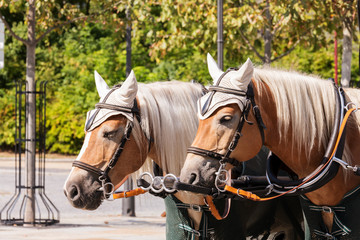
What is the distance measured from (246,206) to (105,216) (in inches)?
300

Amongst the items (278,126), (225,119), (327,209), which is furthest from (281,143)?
(327,209)

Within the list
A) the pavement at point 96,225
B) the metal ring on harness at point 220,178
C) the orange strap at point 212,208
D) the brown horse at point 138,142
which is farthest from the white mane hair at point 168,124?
the pavement at point 96,225

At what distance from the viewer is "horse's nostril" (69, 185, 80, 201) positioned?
4.82 meters

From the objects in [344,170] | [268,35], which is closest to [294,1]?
[268,35]

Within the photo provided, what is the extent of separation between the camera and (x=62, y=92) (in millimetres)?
25219

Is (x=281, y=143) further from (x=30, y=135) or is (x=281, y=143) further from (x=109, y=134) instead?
(x=30, y=135)

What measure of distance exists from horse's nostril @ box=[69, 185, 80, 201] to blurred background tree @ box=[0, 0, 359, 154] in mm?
6120

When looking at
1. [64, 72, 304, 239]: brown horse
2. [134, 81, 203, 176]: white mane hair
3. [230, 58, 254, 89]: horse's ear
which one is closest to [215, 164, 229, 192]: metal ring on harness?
[230, 58, 254, 89]: horse's ear

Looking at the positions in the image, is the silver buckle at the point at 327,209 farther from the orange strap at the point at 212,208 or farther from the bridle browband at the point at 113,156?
the bridle browband at the point at 113,156

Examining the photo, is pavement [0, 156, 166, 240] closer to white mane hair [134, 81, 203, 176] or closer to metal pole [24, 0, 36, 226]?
metal pole [24, 0, 36, 226]

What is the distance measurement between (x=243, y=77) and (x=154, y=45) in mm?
9526

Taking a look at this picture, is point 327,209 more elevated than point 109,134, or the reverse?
point 109,134

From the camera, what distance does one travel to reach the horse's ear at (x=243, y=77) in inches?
166

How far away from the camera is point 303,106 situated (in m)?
4.34
